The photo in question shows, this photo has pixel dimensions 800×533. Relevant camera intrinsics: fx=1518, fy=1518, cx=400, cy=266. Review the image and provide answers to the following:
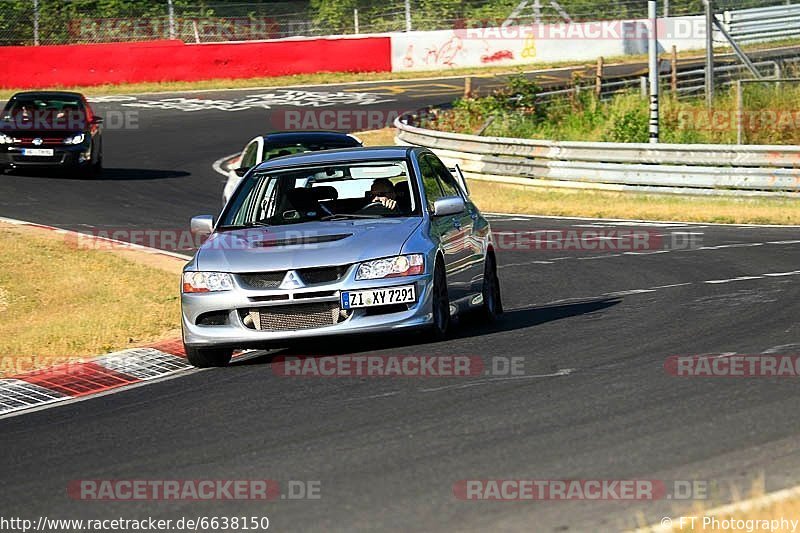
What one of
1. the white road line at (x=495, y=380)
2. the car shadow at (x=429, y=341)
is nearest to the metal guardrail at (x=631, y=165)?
the car shadow at (x=429, y=341)

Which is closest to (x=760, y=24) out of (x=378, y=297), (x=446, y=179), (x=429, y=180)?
(x=446, y=179)

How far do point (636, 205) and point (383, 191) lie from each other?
13.9 metres

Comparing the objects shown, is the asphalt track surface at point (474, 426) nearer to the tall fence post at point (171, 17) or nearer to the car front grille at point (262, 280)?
the car front grille at point (262, 280)

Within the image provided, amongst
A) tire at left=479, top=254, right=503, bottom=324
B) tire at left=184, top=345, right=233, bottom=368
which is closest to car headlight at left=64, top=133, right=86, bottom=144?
tire at left=479, top=254, right=503, bottom=324

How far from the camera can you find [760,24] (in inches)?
2197

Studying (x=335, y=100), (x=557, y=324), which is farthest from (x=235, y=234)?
(x=335, y=100)

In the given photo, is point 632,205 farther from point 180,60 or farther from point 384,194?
point 180,60

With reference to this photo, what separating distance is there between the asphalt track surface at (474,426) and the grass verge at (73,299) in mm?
2113

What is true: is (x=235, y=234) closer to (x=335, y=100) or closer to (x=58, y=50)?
(x=335, y=100)

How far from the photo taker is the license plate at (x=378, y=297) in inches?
414

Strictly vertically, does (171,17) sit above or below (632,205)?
above

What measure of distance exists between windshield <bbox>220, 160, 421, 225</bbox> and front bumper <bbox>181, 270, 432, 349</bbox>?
42.1 inches

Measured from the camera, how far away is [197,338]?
1088 centimetres

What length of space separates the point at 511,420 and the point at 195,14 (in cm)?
4050
